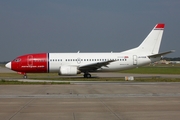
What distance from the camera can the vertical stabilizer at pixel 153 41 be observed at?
36.0 metres

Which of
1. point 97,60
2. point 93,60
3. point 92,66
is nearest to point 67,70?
point 92,66

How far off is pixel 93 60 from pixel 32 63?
6918mm

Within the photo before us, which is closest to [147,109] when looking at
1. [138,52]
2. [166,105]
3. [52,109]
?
[166,105]

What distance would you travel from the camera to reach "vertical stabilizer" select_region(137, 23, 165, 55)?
36.0 meters

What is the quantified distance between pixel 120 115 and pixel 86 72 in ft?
85.0

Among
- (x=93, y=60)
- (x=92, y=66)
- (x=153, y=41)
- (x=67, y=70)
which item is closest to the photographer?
(x=67, y=70)

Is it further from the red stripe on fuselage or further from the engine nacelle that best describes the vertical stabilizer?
the red stripe on fuselage

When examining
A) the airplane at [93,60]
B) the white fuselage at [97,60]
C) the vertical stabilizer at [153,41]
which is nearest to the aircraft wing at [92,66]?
the airplane at [93,60]

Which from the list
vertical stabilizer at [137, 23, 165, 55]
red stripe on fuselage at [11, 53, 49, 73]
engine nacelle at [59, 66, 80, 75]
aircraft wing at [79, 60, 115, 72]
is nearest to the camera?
engine nacelle at [59, 66, 80, 75]

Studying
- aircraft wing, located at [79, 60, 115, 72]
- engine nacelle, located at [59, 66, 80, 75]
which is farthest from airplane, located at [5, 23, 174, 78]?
engine nacelle, located at [59, 66, 80, 75]

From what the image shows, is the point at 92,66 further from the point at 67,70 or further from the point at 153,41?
the point at 153,41

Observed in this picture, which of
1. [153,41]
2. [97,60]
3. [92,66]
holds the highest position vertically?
[153,41]

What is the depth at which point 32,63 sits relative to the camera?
34.8 m

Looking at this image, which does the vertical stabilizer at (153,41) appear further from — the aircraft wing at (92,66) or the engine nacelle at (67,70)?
the engine nacelle at (67,70)
